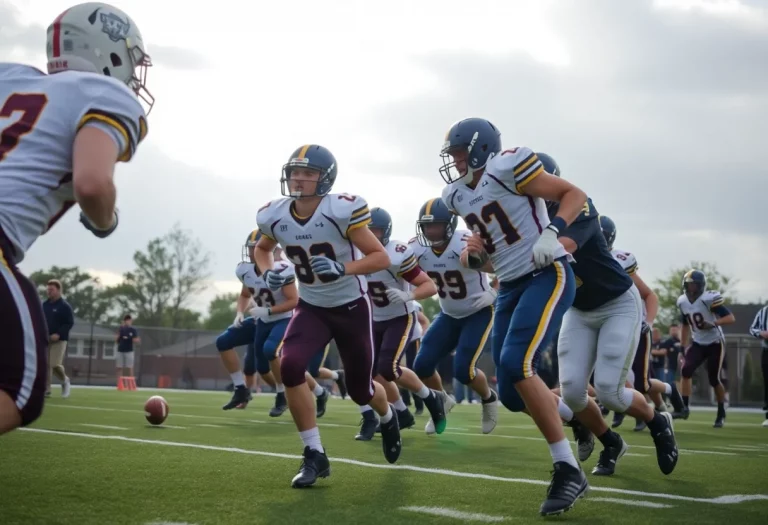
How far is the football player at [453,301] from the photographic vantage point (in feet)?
26.8

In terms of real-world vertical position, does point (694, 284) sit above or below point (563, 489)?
above

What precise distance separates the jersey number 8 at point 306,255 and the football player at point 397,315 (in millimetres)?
2415

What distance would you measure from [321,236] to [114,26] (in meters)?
2.42

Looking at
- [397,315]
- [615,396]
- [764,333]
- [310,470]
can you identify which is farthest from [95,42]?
[764,333]

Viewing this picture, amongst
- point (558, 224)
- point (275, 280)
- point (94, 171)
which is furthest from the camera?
point (275, 280)

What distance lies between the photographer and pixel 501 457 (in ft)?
21.1

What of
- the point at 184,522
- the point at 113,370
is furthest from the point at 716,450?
the point at 113,370

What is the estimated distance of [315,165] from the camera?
207 inches

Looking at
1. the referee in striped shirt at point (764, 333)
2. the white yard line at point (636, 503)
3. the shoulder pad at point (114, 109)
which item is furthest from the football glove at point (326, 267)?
the referee in striped shirt at point (764, 333)

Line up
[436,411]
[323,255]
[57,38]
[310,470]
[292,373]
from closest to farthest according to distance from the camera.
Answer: [57,38]
[310,470]
[292,373]
[323,255]
[436,411]

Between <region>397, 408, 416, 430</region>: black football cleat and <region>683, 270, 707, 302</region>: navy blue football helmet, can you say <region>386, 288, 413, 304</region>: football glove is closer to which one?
<region>397, 408, 416, 430</region>: black football cleat

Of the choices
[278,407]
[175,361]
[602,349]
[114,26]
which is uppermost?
[114,26]

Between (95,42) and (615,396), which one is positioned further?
(615,396)

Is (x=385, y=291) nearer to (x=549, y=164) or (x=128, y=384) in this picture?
(x=549, y=164)
